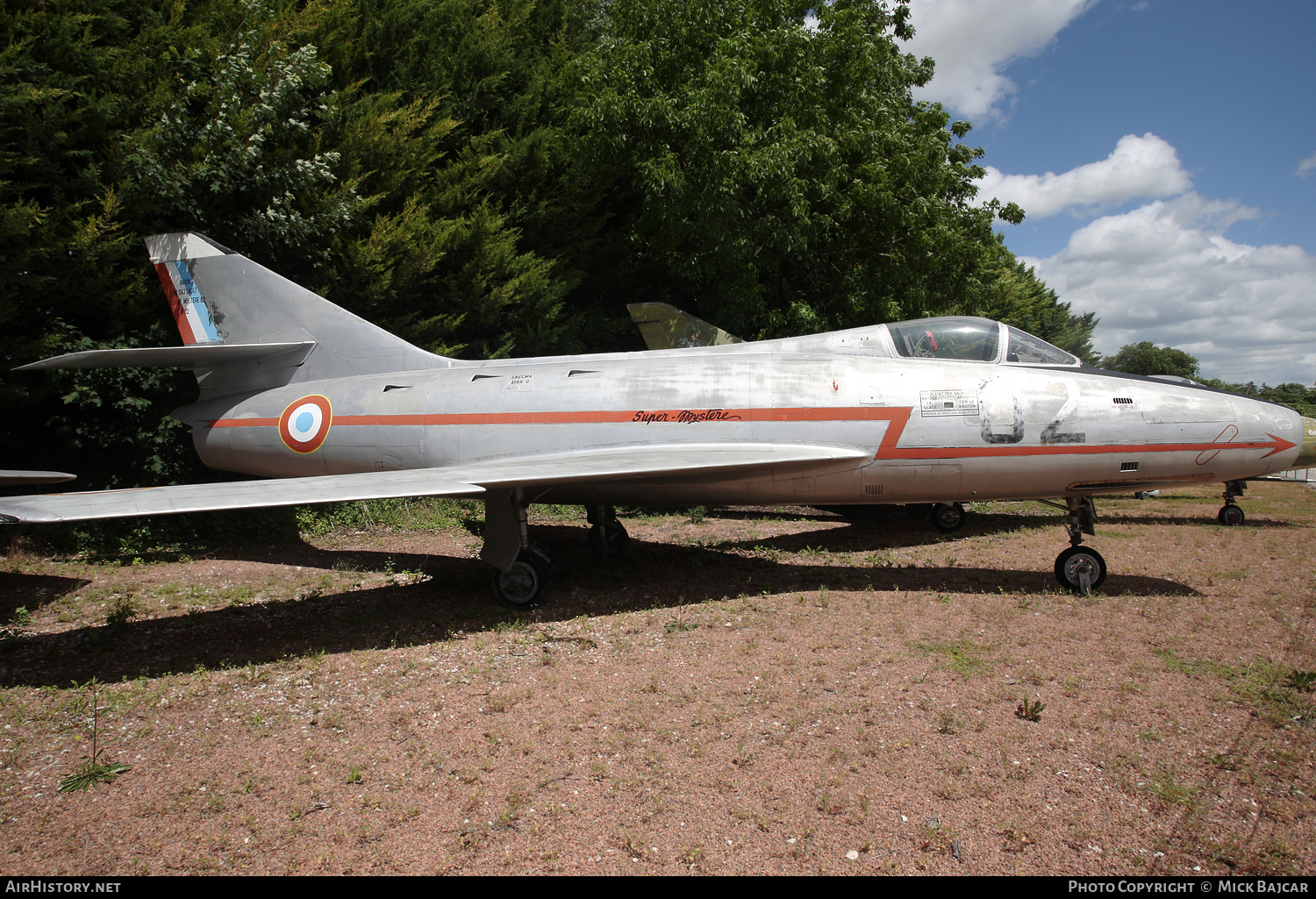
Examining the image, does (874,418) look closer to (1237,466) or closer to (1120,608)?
(1120,608)

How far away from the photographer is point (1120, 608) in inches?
247

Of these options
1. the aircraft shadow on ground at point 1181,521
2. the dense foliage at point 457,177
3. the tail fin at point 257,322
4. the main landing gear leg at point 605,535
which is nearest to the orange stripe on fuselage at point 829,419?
the tail fin at point 257,322

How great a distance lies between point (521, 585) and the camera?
22.3 ft

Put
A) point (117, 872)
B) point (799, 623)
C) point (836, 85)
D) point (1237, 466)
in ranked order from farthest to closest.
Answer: point (836, 85) < point (1237, 466) < point (799, 623) < point (117, 872)

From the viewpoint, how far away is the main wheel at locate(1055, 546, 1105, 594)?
6.81 m

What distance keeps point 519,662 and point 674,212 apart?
962cm

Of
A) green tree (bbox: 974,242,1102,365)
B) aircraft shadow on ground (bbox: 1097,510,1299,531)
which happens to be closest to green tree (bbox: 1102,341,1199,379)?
green tree (bbox: 974,242,1102,365)

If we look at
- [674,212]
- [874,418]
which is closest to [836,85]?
[674,212]

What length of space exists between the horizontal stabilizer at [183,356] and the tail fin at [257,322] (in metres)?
0.07

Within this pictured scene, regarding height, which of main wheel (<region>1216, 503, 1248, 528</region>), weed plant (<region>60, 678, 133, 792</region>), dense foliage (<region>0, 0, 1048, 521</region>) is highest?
dense foliage (<region>0, 0, 1048, 521</region>)

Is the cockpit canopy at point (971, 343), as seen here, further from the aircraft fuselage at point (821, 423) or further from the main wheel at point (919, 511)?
the main wheel at point (919, 511)

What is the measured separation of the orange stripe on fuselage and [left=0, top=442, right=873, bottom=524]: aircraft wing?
11.7 inches

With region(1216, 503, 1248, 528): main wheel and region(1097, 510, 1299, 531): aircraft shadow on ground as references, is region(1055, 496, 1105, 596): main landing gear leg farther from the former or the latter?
region(1216, 503, 1248, 528): main wheel

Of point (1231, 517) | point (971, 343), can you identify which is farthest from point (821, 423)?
point (1231, 517)
